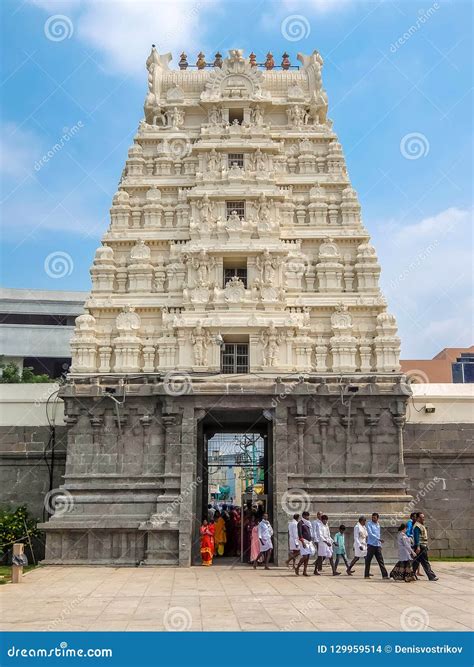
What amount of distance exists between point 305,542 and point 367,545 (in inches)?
67.4

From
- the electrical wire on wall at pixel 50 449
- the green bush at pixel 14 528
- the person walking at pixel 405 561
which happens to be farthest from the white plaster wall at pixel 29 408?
the person walking at pixel 405 561

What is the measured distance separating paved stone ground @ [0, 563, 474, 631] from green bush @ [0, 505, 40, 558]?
143 inches

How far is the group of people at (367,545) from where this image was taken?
1838 centimetres

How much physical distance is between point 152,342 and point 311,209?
30.0 ft

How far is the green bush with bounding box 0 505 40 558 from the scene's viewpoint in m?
24.4

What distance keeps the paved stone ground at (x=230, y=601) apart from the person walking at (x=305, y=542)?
49 cm

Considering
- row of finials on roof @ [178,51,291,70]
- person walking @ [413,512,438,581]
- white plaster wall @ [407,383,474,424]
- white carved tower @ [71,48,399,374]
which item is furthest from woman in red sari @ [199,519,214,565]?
row of finials on roof @ [178,51,291,70]

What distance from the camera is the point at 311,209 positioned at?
30.8 meters

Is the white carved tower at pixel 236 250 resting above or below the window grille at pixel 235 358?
above

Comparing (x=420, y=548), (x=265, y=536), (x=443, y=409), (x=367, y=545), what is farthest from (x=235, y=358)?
(x=420, y=548)

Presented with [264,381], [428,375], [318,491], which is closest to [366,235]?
[264,381]

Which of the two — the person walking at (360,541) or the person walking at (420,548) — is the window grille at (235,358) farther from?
the person walking at (420,548)

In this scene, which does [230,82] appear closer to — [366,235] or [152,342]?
[366,235]

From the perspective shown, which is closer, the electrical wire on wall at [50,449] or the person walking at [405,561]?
the person walking at [405,561]
